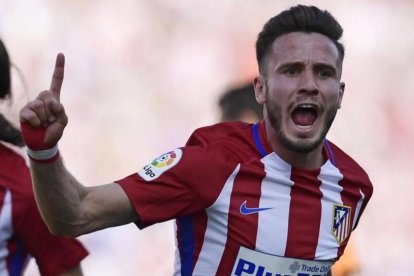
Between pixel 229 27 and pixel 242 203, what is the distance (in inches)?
175

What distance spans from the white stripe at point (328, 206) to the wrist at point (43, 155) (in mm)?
889

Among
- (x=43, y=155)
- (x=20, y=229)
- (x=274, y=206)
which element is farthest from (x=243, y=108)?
(x=43, y=155)

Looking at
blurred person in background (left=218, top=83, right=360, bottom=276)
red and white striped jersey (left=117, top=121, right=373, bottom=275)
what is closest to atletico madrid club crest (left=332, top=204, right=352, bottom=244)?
red and white striped jersey (left=117, top=121, right=373, bottom=275)

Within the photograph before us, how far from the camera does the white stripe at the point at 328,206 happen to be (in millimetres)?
2824

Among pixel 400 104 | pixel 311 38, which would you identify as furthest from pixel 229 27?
pixel 311 38

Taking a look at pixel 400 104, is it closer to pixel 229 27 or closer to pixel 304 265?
pixel 229 27

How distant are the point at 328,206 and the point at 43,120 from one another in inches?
39.7

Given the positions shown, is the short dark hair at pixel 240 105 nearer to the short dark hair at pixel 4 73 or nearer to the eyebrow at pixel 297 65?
the eyebrow at pixel 297 65

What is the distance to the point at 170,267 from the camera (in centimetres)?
625

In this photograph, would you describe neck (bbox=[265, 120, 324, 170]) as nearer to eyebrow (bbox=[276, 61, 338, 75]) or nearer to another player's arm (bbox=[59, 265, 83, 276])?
eyebrow (bbox=[276, 61, 338, 75])

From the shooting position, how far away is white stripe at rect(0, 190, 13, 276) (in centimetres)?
266

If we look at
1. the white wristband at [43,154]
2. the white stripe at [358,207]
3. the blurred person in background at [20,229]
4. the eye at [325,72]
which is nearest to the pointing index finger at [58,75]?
the white wristband at [43,154]

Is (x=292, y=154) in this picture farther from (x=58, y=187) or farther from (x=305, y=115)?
(x=58, y=187)

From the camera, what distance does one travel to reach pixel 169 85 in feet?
22.5
